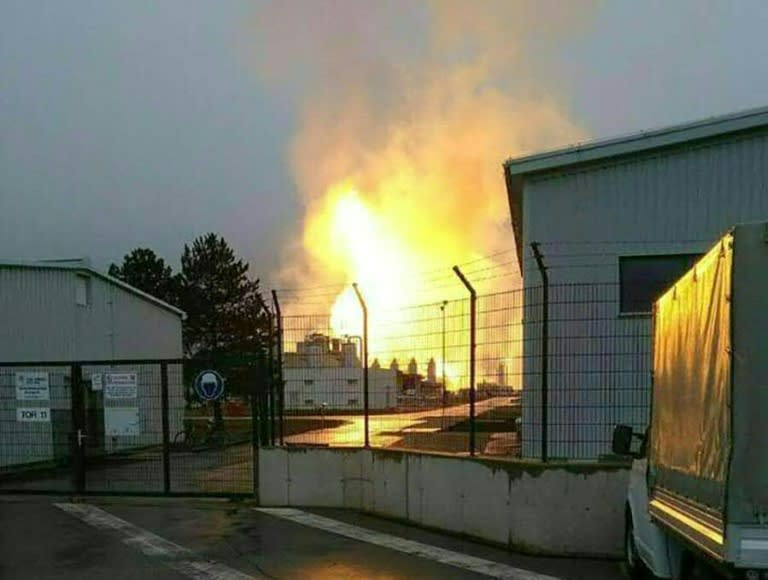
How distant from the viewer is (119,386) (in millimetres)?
14383

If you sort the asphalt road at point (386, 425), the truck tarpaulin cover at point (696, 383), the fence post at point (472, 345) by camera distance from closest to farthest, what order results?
the truck tarpaulin cover at point (696, 383) → the fence post at point (472, 345) → the asphalt road at point (386, 425)

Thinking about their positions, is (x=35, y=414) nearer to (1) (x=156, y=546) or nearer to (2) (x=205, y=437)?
(2) (x=205, y=437)

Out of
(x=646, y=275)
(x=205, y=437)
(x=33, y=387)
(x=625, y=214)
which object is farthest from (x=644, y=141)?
(x=205, y=437)

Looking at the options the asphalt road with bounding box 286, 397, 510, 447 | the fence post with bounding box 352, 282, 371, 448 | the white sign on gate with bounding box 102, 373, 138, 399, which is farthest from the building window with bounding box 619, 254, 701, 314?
the white sign on gate with bounding box 102, 373, 138, 399

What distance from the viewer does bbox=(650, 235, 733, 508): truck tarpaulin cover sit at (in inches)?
171

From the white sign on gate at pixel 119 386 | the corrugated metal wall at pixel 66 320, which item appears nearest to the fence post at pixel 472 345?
the white sign on gate at pixel 119 386

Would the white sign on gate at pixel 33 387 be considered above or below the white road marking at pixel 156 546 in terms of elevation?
above

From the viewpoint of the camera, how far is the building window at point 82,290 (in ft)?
75.5

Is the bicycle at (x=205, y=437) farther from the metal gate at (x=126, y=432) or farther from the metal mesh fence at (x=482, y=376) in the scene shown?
the metal mesh fence at (x=482, y=376)

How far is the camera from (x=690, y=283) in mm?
5348

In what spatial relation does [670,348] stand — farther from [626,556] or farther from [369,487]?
[369,487]

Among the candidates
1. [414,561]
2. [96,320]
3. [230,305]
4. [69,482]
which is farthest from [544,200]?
[230,305]

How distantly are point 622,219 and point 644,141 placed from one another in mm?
1294

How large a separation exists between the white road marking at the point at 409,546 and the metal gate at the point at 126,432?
1598 mm
